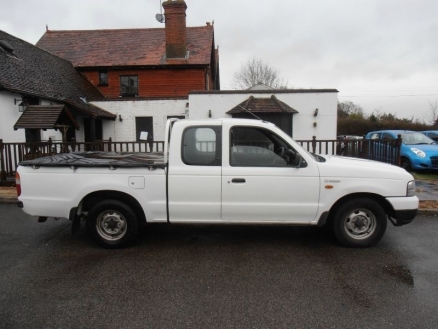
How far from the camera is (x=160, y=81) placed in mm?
22328

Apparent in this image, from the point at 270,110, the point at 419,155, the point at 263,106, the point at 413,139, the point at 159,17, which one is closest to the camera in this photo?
the point at 419,155

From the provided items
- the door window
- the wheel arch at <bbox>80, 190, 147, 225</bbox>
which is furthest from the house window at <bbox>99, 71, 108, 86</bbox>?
the door window

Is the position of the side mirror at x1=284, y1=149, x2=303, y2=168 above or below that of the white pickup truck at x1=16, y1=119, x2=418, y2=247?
above

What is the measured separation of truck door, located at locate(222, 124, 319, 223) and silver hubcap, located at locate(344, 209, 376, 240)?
56 cm

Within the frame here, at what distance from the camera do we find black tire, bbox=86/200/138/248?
4547mm

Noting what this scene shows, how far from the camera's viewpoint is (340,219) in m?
4.47

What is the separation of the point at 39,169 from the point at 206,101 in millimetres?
10194

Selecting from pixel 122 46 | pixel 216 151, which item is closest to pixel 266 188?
pixel 216 151

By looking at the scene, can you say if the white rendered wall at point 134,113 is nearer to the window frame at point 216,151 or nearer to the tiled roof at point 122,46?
the tiled roof at point 122,46

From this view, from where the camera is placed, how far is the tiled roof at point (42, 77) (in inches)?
521

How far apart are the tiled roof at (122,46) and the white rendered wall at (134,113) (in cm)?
460

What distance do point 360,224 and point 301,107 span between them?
10.5 metres

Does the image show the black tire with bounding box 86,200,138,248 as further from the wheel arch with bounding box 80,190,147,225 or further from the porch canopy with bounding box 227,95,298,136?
the porch canopy with bounding box 227,95,298,136

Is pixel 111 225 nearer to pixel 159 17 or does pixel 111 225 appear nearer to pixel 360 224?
pixel 360 224
